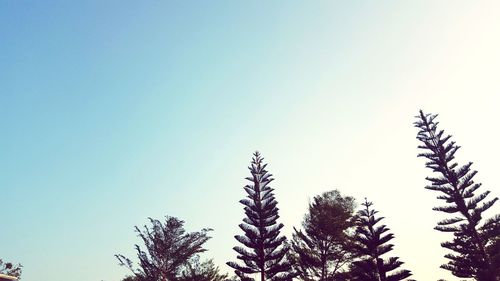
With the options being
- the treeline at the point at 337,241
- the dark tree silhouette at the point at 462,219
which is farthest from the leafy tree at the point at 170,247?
the dark tree silhouette at the point at 462,219

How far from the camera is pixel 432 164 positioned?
24.6 meters

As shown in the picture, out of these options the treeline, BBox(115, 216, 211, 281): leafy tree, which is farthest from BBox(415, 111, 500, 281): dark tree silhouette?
BBox(115, 216, 211, 281): leafy tree

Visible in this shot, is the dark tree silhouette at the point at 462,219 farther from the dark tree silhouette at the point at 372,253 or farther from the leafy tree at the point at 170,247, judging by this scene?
the leafy tree at the point at 170,247

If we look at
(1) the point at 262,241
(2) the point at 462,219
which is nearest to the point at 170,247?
(1) the point at 262,241

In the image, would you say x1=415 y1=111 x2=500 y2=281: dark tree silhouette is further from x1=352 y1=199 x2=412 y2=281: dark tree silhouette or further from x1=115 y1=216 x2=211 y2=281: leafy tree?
x1=115 y1=216 x2=211 y2=281: leafy tree

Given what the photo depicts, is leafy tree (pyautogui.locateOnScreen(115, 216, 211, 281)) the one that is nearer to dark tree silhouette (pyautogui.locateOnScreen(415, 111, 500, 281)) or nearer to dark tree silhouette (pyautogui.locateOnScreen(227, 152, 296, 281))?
dark tree silhouette (pyautogui.locateOnScreen(227, 152, 296, 281))

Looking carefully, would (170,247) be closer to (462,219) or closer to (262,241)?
(262,241)

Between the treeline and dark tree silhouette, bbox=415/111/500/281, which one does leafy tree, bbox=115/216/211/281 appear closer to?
the treeline

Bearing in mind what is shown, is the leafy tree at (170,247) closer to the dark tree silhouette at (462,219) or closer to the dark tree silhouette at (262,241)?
the dark tree silhouette at (262,241)

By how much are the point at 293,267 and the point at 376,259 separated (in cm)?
571

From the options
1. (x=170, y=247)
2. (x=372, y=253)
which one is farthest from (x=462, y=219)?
(x=170, y=247)

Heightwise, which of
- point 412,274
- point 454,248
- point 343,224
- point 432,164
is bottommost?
point 412,274

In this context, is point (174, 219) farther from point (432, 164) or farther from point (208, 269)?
point (432, 164)

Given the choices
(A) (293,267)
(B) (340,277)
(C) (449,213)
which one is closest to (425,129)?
(C) (449,213)
